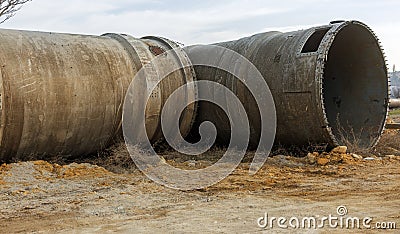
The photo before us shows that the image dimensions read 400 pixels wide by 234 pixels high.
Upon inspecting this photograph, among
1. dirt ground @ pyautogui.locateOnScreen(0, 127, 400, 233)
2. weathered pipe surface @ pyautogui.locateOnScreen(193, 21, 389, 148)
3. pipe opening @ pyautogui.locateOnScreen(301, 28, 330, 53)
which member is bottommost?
dirt ground @ pyautogui.locateOnScreen(0, 127, 400, 233)

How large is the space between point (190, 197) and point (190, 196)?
0.17 ft

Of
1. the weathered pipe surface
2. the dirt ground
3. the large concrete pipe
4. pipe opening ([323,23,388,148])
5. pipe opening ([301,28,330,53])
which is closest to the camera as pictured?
the dirt ground

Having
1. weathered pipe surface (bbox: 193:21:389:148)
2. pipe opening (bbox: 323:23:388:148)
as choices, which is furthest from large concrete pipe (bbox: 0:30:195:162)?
pipe opening (bbox: 323:23:388:148)

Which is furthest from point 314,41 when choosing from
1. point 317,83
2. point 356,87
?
point 356,87

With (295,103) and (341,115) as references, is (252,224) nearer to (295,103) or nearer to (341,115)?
(295,103)

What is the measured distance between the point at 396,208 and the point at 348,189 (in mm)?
1098

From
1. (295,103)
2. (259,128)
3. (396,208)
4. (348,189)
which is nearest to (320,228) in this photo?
(396,208)

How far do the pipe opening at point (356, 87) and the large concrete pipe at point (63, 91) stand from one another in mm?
3636

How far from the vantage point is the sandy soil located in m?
4.70

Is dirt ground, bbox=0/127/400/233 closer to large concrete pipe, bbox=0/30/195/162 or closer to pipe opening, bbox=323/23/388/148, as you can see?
large concrete pipe, bbox=0/30/195/162

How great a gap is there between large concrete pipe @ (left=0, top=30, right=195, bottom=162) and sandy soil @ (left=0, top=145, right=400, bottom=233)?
404 mm

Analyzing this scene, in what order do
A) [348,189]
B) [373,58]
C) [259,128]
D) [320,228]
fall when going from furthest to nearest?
[373,58]
[259,128]
[348,189]
[320,228]

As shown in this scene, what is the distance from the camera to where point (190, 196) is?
19.4 feet

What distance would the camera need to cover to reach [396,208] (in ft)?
16.6
